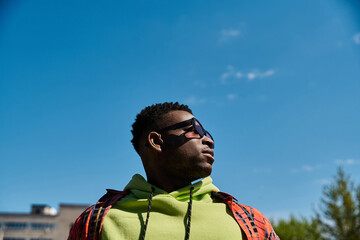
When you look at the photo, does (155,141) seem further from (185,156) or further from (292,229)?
(292,229)

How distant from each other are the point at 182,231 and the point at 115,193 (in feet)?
2.47

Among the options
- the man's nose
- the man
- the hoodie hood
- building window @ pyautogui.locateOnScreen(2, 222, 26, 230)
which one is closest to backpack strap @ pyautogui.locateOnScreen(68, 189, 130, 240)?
the man

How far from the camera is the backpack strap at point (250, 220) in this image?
2.49 meters

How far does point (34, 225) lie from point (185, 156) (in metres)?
56.4

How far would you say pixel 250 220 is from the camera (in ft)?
8.47

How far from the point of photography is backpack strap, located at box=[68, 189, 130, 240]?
2457mm

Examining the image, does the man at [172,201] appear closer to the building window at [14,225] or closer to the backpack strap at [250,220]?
the backpack strap at [250,220]

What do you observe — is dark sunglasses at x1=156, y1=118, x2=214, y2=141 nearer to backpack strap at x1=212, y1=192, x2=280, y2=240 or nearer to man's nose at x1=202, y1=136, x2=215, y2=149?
man's nose at x1=202, y1=136, x2=215, y2=149

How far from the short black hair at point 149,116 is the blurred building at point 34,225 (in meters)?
49.4

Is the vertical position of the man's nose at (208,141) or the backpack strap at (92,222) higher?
the man's nose at (208,141)

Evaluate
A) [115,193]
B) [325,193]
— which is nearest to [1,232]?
[325,193]

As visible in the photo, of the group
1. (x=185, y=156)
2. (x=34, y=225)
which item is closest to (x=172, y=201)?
(x=185, y=156)

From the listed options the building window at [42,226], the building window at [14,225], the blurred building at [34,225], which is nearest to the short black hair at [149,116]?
the blurred building at [34,225]

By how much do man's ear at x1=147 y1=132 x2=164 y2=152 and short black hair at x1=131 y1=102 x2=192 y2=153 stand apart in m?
0.12
